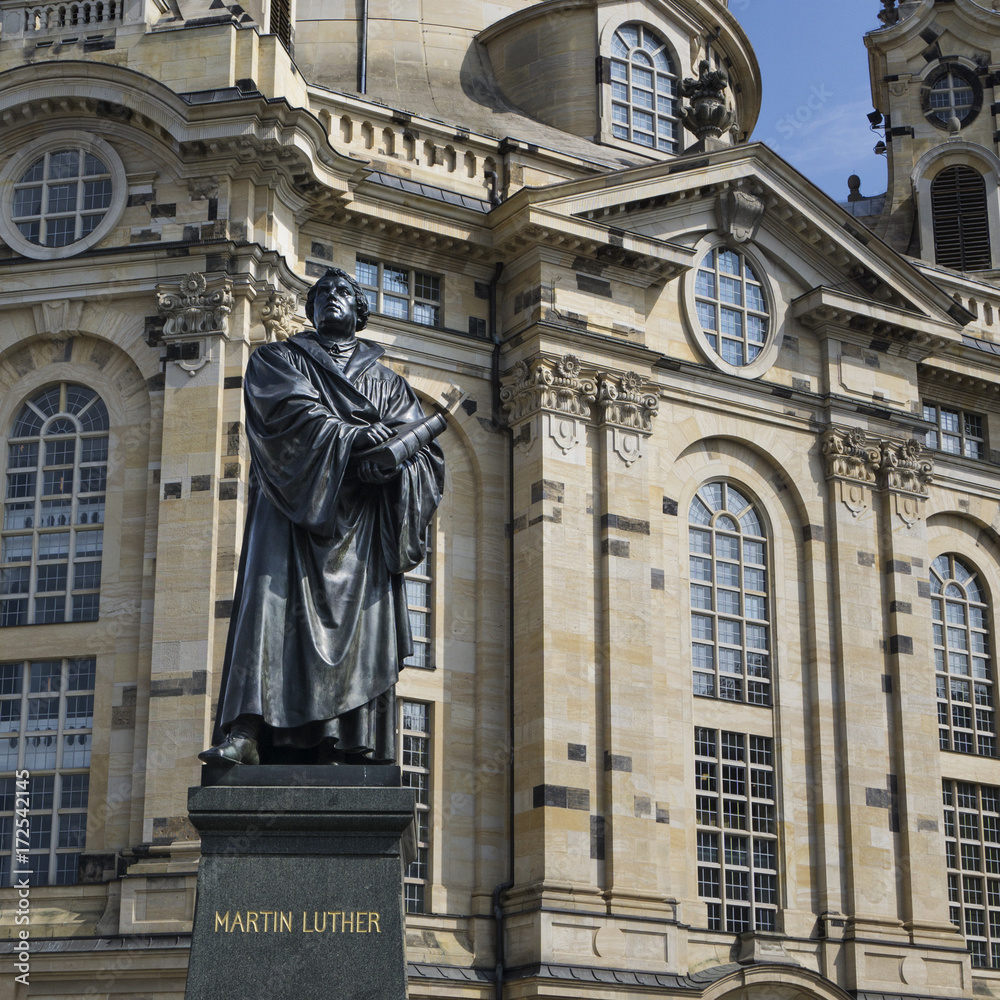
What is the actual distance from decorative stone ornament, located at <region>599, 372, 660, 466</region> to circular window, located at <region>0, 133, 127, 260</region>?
939 centimetres

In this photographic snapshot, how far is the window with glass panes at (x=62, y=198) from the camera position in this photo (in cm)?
3216

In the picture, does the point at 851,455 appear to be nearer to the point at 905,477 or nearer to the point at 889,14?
the point at 905,477

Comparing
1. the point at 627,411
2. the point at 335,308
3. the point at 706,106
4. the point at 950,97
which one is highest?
the point at 950,97

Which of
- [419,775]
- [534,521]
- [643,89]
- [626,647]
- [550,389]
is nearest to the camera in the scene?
[419,775]

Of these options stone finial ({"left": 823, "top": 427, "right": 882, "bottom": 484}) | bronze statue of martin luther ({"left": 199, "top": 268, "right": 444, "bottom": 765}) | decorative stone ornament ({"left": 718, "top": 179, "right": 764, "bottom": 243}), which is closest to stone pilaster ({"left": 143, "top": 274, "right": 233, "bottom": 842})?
decorative stone ornament ({"left": 718, "top": 179, "right": 764, "bottom": 243})

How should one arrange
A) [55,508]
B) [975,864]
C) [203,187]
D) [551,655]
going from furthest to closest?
1. [975,864]
2. [551,655]
3. [203,187]
4. [55,508]

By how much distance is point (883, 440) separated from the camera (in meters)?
37.3

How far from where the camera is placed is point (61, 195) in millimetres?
32406

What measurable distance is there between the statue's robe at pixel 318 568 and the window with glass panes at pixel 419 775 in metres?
20.2

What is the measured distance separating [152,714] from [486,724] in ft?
21.1

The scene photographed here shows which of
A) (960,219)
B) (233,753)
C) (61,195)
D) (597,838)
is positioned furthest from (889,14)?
(233,753)

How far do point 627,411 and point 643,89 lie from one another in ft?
33.9

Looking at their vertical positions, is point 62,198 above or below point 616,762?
above

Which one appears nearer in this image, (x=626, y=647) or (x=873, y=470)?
(x=626, y=647)
